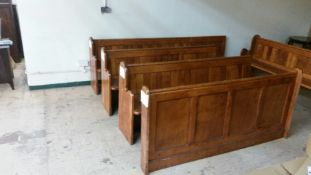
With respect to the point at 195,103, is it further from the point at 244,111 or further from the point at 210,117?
the point at 244,111

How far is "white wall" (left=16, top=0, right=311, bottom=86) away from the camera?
11.7ft

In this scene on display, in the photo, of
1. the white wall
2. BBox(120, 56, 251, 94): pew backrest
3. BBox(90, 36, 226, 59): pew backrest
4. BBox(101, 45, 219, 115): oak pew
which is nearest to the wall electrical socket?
the white wall

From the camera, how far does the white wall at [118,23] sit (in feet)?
11.7

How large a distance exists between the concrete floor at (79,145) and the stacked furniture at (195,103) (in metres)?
0.12

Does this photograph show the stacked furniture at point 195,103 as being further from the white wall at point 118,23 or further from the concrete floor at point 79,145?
the white wall at point 118,23

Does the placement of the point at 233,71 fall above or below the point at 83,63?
above

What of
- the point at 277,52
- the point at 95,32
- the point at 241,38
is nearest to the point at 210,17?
the point at 241,38

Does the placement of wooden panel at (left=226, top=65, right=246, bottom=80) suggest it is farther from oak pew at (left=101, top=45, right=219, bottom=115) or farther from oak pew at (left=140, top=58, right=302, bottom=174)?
oak pew at (left=101, top=45, right=219, bottom=115)

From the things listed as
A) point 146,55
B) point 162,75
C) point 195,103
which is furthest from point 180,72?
point 195,103

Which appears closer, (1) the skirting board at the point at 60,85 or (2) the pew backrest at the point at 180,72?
(2) the pew backrest at the point at 180,72

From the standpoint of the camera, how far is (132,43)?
3.86 meters

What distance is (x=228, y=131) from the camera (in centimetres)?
249

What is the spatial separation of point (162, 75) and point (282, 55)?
2015mm

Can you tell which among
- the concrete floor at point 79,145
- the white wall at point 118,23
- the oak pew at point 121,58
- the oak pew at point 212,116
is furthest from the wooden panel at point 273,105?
the white wall at point 118,23
